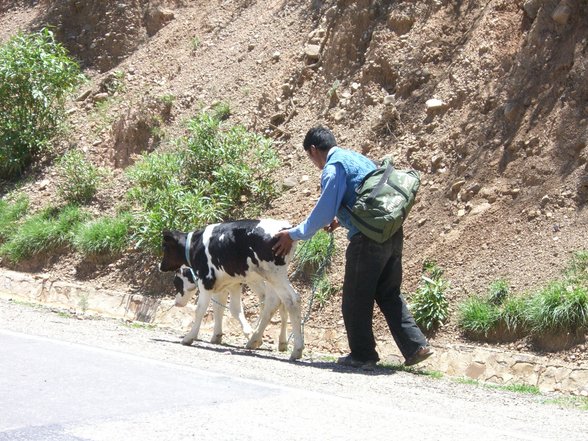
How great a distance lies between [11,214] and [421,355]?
9968 millimetres

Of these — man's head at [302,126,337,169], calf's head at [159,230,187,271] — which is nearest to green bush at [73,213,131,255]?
calf's head at [159,230,187,271]

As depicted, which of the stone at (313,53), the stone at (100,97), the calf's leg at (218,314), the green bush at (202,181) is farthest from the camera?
the stone at (100,97)

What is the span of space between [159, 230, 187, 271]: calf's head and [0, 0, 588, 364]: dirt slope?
1.85 m

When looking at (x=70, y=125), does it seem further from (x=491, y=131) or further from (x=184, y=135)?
(x=491, y=131)

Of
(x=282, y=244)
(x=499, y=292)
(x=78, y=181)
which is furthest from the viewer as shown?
(x=78, y=181)

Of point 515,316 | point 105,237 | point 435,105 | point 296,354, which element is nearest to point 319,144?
point 296,354

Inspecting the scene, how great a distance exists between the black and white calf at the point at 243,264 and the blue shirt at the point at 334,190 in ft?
2.72

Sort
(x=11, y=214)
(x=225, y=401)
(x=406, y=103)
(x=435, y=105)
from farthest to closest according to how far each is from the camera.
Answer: (x=11, y=214), (x=406, y=103), (x=435, y=105), (x=225, y=401)

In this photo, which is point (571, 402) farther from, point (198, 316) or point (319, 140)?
point (198, 316)

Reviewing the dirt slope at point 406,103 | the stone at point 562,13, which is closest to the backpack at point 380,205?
the dirt slope at point 406,103

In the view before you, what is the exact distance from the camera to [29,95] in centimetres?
1856

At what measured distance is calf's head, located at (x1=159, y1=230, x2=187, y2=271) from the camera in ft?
39.5

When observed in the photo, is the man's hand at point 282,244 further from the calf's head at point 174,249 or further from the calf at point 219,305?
the calf's head at point 174,249

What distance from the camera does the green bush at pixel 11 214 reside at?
1694cm
